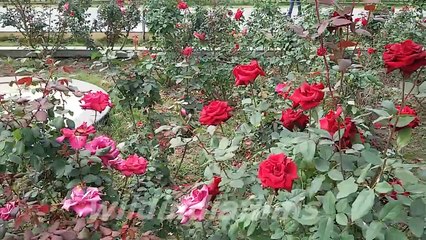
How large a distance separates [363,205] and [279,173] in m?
0.22

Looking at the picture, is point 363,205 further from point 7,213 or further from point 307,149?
point 7,213

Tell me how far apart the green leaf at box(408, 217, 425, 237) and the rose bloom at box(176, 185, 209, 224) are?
50 centimetres

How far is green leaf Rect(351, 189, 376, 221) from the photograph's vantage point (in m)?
1.08

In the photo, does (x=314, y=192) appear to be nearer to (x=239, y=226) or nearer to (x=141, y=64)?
(x=239, y=226)

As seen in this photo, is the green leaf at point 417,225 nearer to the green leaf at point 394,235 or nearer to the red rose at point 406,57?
the green leaf at point 394,235

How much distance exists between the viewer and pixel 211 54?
3.89 metres

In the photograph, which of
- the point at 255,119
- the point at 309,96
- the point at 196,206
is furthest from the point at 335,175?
the point at 255,119

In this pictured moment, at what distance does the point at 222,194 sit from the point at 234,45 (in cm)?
274

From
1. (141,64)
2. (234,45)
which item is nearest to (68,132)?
(141,64)

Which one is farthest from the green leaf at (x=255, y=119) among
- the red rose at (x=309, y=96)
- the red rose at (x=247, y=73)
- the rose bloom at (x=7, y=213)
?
the rose bloom at (x=7, y=213)

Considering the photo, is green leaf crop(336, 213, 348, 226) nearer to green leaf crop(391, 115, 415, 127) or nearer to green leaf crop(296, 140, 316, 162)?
green leaf crop(296, 140, 316, 162)

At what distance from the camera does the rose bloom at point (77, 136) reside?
1593mm

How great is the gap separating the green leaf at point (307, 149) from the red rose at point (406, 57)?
0.84 feet

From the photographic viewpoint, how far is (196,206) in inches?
53.9
